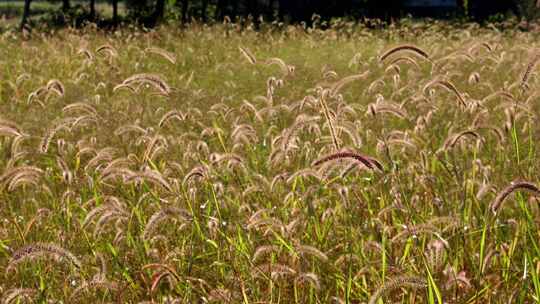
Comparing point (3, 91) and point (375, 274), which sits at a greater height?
point (375, 274)

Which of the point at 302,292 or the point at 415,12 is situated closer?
the point at 302,292

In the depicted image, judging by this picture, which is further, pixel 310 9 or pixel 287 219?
pixel 310 9

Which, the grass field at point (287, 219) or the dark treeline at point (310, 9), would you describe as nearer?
the grass field at point (287, 219)

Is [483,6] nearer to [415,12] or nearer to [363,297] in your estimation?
[415,12]

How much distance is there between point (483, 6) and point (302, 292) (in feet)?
87.1

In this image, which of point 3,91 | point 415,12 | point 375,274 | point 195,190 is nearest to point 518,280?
point 375,274

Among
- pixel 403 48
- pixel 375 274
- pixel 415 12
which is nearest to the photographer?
pixel 375 274

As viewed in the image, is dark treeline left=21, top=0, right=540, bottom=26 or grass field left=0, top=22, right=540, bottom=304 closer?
grass field left=0, top=22, right=540, bottom=304

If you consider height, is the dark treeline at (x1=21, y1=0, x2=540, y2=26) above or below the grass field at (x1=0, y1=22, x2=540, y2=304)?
below

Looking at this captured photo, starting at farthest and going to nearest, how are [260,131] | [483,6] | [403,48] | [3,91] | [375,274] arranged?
[483,6]
[3,91]
[260,131]
[403,48]
[375,274]

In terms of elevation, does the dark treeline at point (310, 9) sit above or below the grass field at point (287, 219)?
below

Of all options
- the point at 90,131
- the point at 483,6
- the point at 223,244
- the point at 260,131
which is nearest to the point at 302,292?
the point at 223,244

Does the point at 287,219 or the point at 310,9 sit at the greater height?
the point at 287,219

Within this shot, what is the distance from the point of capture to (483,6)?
26.7m
